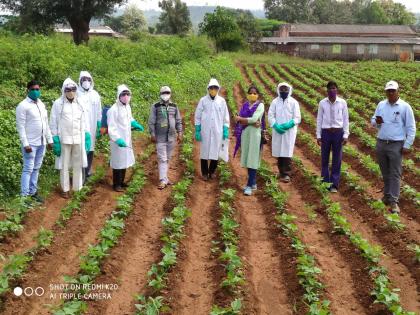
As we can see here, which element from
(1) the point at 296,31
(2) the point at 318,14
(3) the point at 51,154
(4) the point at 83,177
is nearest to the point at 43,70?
(3) the point at 51,154

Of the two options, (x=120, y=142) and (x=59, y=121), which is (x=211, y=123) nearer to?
(x=120, y=142)

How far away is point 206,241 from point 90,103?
136 inches

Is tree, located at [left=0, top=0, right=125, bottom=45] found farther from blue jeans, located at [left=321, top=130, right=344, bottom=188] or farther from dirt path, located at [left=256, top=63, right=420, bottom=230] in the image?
blue jeans, located at [left=321, top=130, right=344, bottom=188]

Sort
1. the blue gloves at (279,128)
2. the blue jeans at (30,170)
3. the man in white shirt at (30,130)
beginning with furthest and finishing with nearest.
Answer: the blue gloves at (279,128) < the blue jeans at (30,170) < the man in white shirt at (30,130)

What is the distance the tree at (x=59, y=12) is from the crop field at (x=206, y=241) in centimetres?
1937

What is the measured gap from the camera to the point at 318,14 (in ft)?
268

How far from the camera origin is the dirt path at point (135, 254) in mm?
5041

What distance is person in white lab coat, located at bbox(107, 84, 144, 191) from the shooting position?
331 inches

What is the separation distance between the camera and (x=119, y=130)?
851cm

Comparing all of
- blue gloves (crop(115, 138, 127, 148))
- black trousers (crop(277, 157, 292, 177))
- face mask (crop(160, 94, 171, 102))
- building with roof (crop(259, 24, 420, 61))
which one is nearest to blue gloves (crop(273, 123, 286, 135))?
black trousers (crop(277, 157, 292, 177))

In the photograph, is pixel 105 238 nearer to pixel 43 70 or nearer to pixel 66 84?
pixel 66 84

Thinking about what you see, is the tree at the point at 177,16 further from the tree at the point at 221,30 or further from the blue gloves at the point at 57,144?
the blue gloves at the point at 57,144

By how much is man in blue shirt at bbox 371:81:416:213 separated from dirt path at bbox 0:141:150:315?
4.08m

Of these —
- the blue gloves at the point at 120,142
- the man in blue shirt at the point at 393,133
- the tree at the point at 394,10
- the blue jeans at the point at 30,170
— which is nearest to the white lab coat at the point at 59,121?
the blue jeans at the point at 30,170
